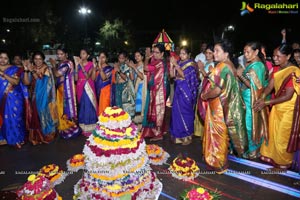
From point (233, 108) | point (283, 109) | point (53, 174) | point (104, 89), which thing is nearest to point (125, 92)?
point (104, 89)

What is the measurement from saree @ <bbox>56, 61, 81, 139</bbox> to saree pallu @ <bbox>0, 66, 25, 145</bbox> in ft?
2.46

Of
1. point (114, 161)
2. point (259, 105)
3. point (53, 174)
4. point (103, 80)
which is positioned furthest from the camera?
point (103, 80)

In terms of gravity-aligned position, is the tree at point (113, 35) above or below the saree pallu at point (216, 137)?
above

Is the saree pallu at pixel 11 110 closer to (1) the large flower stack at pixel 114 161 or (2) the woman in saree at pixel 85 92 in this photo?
(2) the woman in saree at pixel 85 92

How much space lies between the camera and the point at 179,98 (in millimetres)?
4730

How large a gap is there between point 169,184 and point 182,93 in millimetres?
1834

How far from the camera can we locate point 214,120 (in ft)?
11.8

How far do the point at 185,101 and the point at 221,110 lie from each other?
1.20 meters

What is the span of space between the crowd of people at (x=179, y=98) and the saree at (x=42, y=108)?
2 centimetres

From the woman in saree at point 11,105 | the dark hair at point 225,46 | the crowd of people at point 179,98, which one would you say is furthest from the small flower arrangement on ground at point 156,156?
the woman in saree at point 11,105

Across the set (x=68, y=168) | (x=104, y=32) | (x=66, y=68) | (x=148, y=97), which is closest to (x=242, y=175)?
(x=148, y=97)

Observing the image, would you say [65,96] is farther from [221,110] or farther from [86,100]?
[221,110]

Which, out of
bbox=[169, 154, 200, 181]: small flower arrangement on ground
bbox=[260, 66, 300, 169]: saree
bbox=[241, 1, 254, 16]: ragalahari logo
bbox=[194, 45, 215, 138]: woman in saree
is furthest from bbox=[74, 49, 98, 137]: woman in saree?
bbox=[241, 1, 254, 16]: ragalahari logo

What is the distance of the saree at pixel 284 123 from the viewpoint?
3559 mm
